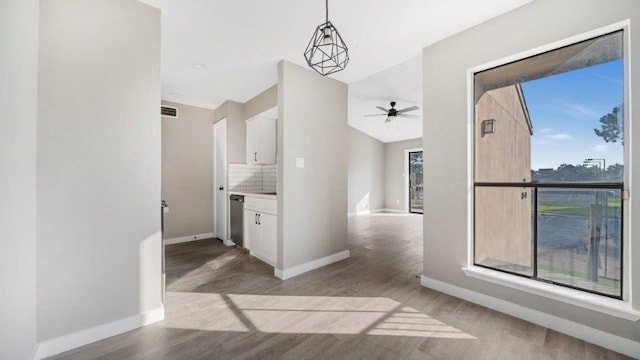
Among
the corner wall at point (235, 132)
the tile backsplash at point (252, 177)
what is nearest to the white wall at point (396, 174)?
the tile backsplash at point (252, 177)

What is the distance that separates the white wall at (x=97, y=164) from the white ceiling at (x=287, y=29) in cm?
41

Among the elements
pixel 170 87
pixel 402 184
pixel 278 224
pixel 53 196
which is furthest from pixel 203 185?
pixel 402 184

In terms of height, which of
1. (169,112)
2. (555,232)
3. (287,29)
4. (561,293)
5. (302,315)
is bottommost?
(302,315)

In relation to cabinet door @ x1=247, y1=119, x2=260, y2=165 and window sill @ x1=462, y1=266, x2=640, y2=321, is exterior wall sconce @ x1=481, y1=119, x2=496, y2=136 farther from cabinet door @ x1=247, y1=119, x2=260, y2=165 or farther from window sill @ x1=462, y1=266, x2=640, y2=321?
cabinet door @ x1=247, y1=119, x2=260, y2=165


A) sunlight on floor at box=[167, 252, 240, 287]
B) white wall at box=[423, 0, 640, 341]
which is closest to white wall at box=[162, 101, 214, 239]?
sunlight on floor at box=[167, 252, 240, 287]

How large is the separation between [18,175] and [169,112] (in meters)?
3.40

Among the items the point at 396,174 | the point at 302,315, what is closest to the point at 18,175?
the point at 302,315

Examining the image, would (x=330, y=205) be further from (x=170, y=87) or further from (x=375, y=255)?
(x=170, y=87)

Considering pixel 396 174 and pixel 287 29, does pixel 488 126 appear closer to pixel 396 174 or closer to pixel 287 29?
pixel 287 29

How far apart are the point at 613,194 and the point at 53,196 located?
376cm

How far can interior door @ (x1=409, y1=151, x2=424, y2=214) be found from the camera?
8.88 metres

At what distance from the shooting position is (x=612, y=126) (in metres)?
1.79

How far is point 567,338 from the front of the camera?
1.80 metres

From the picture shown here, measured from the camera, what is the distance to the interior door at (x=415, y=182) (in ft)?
29.1
